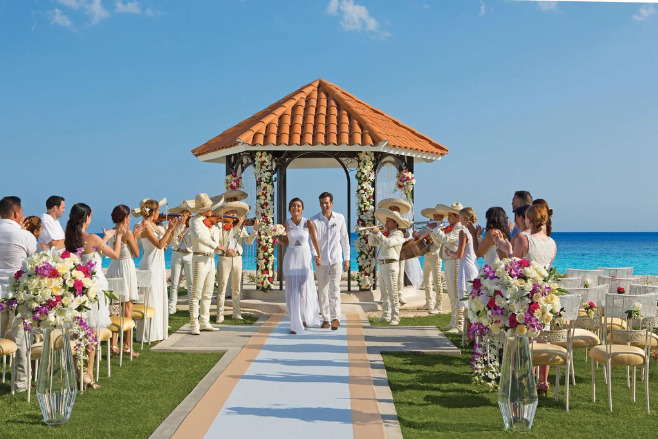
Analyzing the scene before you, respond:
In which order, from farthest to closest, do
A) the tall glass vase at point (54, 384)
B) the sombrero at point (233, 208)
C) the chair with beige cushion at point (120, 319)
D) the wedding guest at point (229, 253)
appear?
the sombrero at point (233, 208) < the wedding guest at point (229, 253) < the chair with beige cushion at point (120, 319) < the tall glass vase at point (54, 384)

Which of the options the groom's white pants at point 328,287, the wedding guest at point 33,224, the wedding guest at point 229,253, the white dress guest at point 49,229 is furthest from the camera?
the wedding guest at point 229,253

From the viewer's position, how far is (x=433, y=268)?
13.8 m

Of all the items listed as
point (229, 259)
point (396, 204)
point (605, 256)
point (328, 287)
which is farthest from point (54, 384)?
point (605, 256)

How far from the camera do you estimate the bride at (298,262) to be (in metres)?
10.8

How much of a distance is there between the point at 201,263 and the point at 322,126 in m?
5.16

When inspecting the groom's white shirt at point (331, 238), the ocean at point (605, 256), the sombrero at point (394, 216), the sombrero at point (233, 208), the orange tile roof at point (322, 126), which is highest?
the orange tile roof at point (322, 126)

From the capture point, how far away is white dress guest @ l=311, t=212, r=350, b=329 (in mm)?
11094

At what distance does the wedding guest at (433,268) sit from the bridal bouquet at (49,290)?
7.86 meters

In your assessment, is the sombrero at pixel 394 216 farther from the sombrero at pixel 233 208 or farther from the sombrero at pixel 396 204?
the sombrero at pixel 233 208

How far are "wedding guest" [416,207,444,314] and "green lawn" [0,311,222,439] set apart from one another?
18.8 feet

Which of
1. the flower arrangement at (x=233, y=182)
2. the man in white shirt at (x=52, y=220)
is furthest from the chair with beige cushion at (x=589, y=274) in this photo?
the man in white shirt at (x=52, y=220)

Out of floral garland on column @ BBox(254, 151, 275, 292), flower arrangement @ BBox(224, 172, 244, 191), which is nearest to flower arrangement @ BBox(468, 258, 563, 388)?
floral garland on column @ BBox(254, 151, 275, 292)

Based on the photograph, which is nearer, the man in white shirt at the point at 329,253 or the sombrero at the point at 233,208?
the man in white shirt at the point at 329,253

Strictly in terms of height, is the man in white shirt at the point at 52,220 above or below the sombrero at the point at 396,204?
below
